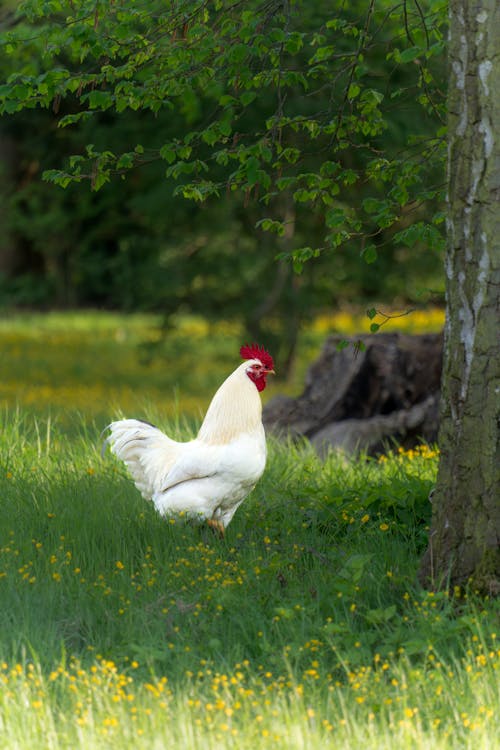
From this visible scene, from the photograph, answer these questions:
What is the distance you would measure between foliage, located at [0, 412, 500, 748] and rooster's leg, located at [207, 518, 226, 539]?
0.23ft

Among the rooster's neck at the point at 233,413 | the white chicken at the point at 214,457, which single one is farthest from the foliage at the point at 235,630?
the rooster's neck at the point at 233,413

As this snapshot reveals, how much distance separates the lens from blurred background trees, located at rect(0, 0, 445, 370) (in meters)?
5.81

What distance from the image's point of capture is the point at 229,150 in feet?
19.2

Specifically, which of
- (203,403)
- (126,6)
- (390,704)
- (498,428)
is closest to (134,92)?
(126,6)

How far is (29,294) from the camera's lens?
874 inches

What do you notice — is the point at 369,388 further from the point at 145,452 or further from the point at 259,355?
the point at 145,452

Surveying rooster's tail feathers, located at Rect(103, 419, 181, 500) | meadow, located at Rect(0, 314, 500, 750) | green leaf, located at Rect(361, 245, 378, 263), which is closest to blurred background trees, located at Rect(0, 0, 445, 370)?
green leaf, located at Rect(361, 245, 378, 263)

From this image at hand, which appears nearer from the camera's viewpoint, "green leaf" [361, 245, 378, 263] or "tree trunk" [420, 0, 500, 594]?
"tree trunk" [420, 0, 500, 594]

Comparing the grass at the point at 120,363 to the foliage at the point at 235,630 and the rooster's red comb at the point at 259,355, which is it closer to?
Result: the rooster's red comb at the point at 259,355

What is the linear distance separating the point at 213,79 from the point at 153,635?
125 inches

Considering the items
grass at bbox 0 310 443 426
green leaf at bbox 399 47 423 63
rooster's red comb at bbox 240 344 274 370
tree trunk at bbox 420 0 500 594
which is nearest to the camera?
tree trunk at bbox 420 0 500 594

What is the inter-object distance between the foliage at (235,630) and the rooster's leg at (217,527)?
0.23ft

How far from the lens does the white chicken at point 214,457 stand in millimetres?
5848

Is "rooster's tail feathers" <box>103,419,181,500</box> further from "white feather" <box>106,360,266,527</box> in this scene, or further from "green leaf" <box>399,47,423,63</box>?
"green leaf" <box>399,47,423,63</box>
